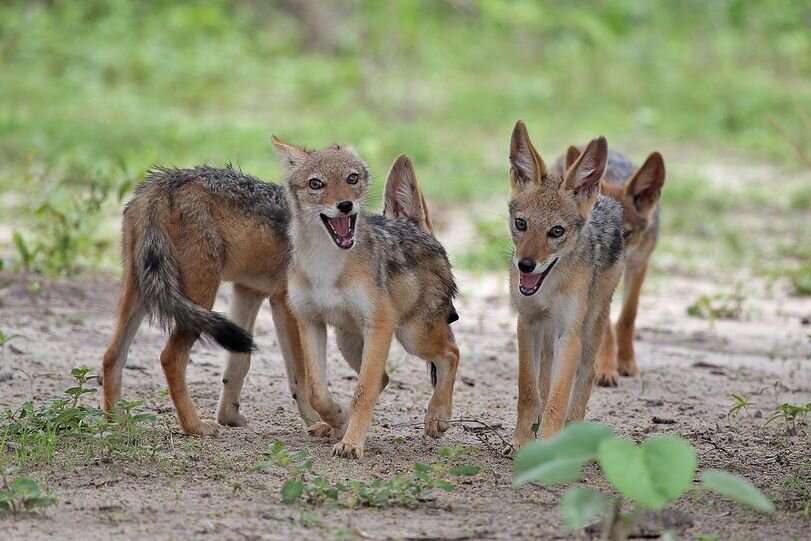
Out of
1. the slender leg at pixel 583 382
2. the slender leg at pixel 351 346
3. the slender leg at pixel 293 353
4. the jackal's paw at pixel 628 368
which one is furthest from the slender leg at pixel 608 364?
the slender leg at pixel 293 353

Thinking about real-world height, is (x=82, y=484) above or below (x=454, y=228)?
below

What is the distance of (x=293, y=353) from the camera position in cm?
657

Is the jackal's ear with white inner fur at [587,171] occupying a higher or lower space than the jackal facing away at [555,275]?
higher

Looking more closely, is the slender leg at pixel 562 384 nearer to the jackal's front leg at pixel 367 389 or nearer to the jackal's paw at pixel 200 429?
the jackal's front leg at pixel 367 389

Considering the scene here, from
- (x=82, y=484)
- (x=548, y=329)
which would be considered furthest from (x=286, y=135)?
(x=82, y=484)

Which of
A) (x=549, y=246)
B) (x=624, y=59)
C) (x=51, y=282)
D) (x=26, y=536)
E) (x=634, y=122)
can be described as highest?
(x=624, y=59)

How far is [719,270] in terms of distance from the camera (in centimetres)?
1102

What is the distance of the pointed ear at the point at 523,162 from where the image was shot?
613 cm

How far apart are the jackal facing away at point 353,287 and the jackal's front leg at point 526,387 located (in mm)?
381

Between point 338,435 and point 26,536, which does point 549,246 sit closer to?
point 338,435

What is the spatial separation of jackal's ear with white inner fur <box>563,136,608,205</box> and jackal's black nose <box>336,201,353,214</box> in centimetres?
107

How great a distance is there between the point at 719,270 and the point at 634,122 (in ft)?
24.4

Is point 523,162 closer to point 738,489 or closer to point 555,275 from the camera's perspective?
point 555,275

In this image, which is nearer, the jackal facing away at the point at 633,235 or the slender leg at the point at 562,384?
the slender leg at the point at 562,384
